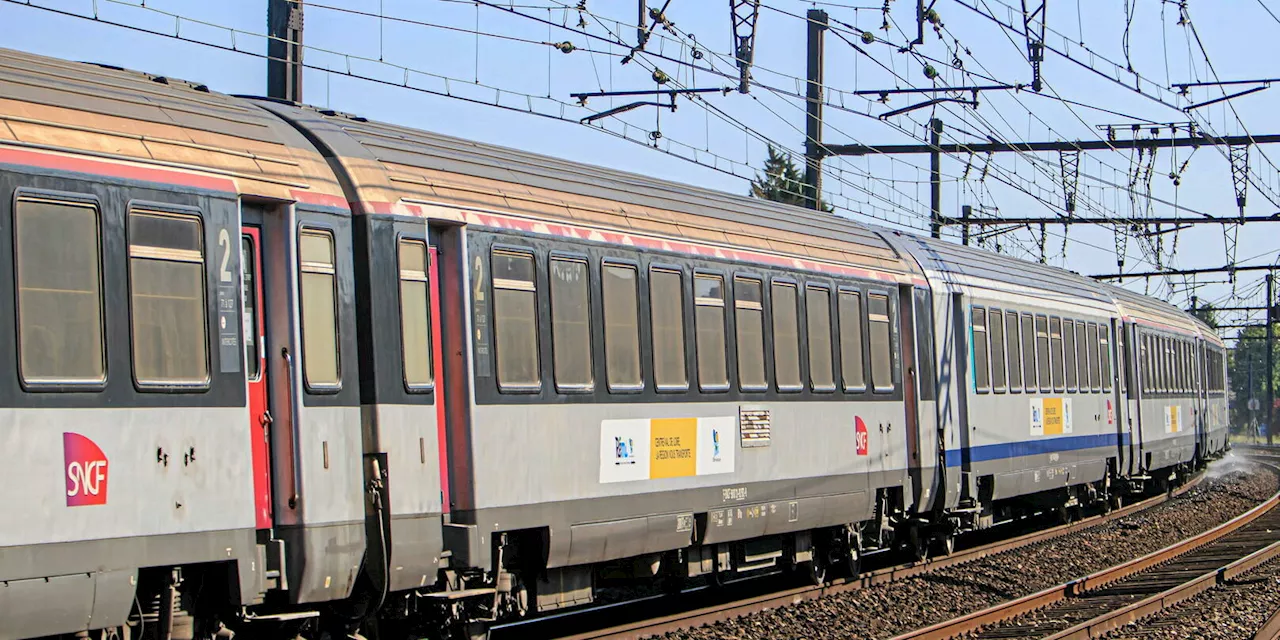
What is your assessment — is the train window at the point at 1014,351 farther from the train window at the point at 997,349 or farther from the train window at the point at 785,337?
the train window at the point at 785,337

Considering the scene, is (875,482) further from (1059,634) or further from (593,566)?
(593,566)

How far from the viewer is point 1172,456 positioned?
2844 centimetres

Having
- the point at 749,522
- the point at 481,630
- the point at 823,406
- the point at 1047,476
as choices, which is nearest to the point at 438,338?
the point at 481,630

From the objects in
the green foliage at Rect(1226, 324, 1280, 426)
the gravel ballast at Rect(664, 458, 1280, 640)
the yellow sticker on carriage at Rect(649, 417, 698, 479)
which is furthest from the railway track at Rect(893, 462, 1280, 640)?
the green foliage at Rect(1226, 324, 1280, 426)

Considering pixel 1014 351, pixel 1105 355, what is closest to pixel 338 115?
pixel 1014 351

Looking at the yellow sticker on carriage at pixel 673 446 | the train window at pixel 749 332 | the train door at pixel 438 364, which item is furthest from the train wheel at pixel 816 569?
the train door at pixel 438 364

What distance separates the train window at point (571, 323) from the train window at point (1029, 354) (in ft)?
33.0

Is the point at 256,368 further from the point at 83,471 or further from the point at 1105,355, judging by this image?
the point at 1105,355

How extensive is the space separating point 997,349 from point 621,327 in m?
8.62

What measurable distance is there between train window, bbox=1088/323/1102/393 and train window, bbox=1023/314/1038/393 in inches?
111

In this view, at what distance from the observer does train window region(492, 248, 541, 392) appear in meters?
10.5

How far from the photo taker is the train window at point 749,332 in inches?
521

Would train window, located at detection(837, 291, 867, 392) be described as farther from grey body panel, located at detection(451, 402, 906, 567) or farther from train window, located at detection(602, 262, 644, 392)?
train window, located at detection(602, 262, 644, 392)

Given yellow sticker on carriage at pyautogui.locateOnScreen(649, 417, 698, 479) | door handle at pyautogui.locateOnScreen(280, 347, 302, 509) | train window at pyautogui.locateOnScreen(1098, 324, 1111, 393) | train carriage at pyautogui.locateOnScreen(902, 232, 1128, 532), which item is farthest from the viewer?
train window at pyautogui.locateOnScreen(1098, 324, 1111, 393)
